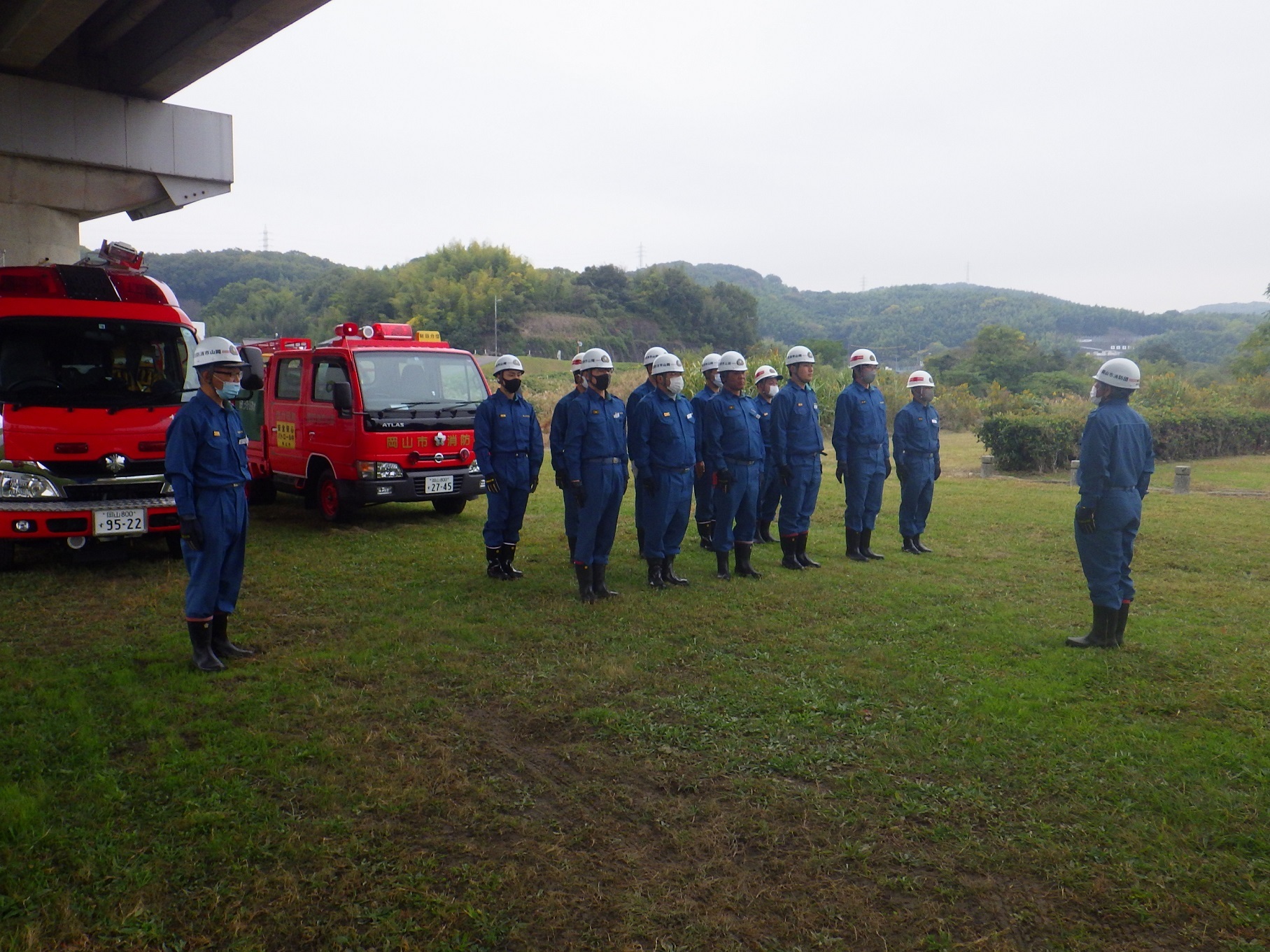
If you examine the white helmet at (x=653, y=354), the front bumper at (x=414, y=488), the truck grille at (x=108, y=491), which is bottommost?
the front bumper at (x=414, y=488)

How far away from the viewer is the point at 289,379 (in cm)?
1109

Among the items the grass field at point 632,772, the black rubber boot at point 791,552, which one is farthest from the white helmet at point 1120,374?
the black rubber boot at point 791,552

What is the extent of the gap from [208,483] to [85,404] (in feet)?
10.4

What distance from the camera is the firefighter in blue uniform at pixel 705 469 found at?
8.48 metres

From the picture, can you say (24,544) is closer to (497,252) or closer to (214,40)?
(214,40)

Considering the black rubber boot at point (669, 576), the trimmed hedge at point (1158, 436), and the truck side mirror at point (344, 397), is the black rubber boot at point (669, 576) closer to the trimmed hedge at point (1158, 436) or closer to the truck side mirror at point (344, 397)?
the truck side mirror at point (344, 397)

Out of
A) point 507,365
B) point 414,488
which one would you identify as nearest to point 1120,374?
point 507,365

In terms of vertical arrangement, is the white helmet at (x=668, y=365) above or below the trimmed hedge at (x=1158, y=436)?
above

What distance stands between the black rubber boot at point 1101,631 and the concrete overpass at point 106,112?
9.35m

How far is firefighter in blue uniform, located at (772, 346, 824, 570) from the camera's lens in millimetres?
8562

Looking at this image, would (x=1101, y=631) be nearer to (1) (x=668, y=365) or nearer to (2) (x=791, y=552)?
(2) (x=791, y=552)

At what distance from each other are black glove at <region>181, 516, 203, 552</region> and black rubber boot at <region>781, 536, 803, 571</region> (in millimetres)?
5229

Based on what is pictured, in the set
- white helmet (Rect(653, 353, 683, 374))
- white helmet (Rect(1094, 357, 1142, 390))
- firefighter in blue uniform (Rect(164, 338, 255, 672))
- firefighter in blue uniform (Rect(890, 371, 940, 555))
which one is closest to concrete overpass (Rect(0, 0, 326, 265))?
white helmet (Rect(653, 353, 683, 374))

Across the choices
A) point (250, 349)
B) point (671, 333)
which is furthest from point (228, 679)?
point (671, 333)
